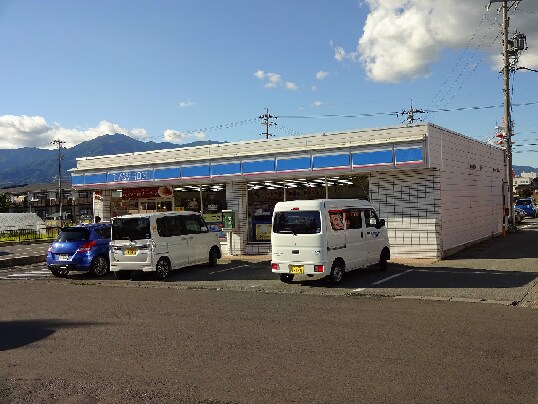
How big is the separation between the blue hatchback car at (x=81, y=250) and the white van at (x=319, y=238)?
6523 millimetres

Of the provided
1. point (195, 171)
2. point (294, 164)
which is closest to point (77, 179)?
point (195, 171)

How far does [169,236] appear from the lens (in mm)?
15117

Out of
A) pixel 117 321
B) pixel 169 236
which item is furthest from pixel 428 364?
pixel 169 236

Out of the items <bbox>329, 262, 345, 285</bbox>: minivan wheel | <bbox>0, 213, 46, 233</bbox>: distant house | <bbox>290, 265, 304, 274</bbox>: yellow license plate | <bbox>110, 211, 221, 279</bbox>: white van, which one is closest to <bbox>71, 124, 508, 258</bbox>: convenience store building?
<bbox>110, 211, 221, 279</bbox>: white van

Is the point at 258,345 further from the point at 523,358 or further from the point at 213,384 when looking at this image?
the point at 523,358

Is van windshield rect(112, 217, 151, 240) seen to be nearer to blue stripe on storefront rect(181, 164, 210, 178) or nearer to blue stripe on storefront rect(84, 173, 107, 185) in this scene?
blue stripe on storefront rect(181, 164, 210, 178)

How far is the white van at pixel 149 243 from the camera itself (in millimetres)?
14492

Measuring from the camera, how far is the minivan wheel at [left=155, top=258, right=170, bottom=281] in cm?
1472

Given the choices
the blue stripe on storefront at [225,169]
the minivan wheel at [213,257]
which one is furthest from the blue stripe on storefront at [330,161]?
the minivan wheel at [213,257]

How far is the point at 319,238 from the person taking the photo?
1205 centimetres

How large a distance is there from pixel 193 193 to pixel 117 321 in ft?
41.8

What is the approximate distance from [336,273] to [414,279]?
7.31ft

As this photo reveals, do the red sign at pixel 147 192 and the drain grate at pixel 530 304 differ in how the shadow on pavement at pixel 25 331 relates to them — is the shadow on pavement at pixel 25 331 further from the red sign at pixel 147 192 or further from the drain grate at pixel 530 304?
the red sign at pixel 147 192

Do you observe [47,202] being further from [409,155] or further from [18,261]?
[409,155]
